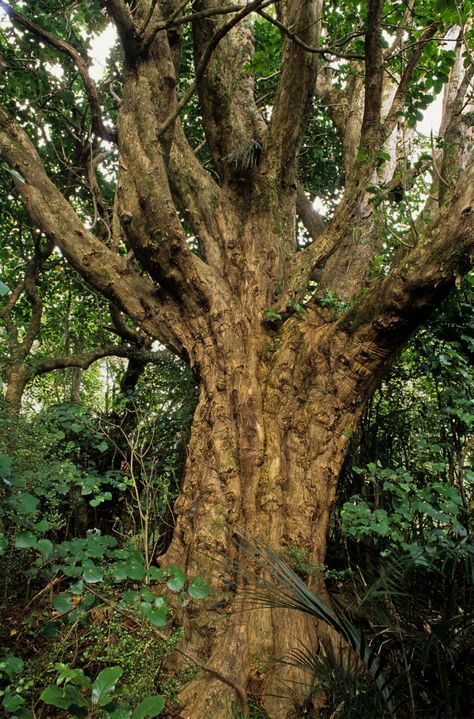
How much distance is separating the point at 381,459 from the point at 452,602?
5.02 ft

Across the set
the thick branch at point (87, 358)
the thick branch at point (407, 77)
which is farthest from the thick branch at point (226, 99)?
the thick branch at point (87, 358)

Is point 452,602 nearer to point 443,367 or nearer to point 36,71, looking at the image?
point 443,367

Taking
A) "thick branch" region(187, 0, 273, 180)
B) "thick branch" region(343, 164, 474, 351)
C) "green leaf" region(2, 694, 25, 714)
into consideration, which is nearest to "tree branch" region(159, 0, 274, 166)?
"thick branch" region(187, 0, 273, 180)

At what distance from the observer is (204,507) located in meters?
2.69

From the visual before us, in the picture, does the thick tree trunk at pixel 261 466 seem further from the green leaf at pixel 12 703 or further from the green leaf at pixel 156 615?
the green leaf at pixel 12 703

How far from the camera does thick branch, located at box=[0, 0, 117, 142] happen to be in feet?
11.5

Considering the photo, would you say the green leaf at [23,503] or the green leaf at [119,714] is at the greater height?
the green leaf at [23,503]

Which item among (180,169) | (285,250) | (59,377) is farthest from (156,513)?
(59,377)

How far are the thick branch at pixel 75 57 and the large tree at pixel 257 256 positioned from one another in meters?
0.02

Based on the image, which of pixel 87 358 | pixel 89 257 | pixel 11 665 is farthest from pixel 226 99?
pixel 11 665

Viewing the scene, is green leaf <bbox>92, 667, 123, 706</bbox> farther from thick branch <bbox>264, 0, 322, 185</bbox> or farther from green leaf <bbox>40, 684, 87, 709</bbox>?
thick branch <bbox>264, 0, 322, 185</bbox>

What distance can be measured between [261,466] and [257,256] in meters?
1.68

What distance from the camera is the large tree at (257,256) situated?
249cm

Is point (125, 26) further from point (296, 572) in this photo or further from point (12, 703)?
point (12, 703)
